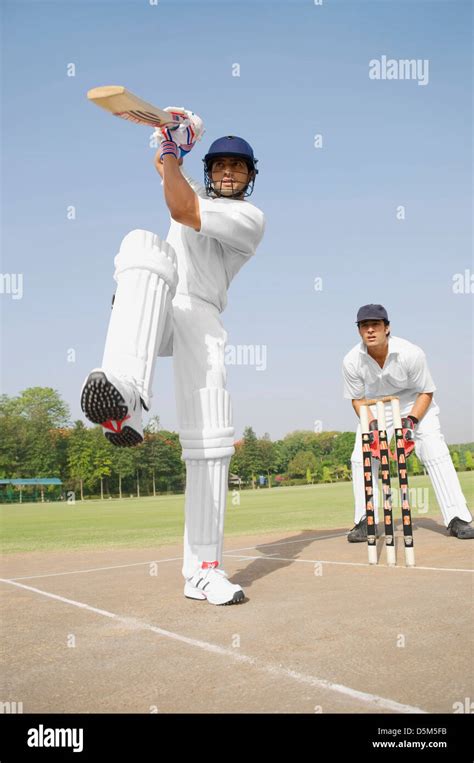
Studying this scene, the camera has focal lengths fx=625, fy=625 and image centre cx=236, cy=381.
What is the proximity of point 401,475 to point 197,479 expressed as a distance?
68.2 inches

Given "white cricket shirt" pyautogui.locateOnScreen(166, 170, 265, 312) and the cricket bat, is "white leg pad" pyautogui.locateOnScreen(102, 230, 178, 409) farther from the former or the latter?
the cricket bat

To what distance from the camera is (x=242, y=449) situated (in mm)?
78625

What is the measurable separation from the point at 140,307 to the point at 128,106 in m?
1.03

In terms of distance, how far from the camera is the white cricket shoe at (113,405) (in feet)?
9.01

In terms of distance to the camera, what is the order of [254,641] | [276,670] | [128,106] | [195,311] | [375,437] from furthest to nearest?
[375,437]
[195,311]
[128,106]
[254,641]
[276,670]

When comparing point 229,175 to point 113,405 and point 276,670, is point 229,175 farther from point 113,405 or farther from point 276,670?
point 276,670

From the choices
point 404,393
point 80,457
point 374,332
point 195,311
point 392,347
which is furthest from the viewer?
point 80,457

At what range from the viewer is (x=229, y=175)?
4.01 meters

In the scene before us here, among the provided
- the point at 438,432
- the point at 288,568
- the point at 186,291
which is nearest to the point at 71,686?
the point at 186,291

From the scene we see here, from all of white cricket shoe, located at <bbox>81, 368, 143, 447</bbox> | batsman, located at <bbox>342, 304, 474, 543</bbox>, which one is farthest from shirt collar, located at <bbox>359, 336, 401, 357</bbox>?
white cricket shoe, located at <bbox>81, 368, 143, 447</bbox>

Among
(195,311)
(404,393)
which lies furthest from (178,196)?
(404,393)

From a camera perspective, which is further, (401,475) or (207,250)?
(401,475)

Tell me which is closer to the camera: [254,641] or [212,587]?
[254,641]
